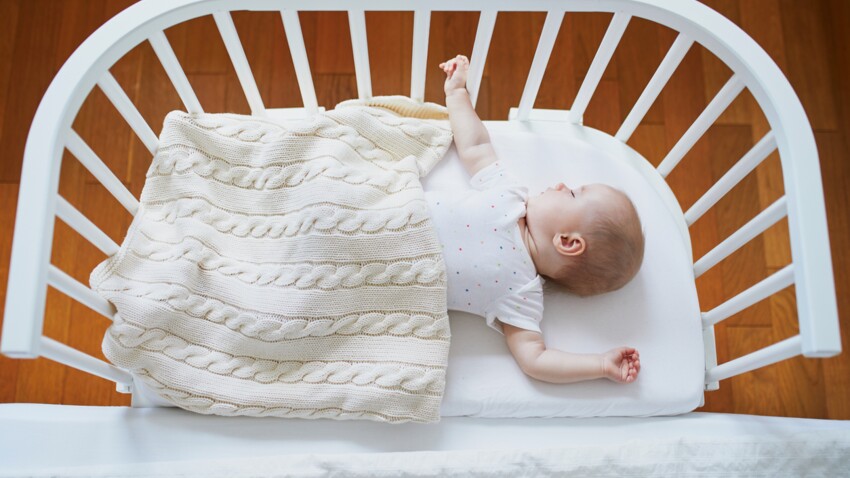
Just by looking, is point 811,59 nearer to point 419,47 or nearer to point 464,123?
point 464,123

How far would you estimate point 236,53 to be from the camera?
3.09 ft

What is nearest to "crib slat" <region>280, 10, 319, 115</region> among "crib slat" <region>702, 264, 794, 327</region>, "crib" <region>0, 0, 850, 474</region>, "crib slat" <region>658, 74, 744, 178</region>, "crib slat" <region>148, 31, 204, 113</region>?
"crib" <region>0, 0, 850, 474</region>

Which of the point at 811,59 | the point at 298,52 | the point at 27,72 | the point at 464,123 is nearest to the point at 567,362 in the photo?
the point at 464,123

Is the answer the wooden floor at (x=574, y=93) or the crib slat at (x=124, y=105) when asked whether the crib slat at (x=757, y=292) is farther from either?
the crib slat at (x=124, y=105)

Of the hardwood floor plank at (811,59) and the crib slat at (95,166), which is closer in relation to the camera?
the crib slat at (95,166)

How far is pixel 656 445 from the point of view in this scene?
965 mm

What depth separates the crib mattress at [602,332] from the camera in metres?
1.02

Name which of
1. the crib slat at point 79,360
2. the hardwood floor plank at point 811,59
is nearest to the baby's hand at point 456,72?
the crib slat at point 79,360

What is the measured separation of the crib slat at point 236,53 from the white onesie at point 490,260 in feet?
1.12

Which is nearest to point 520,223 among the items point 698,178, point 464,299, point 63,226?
point 464,299

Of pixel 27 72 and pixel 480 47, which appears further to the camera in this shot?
pixel 27 72

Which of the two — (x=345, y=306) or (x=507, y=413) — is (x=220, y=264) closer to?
(x=345, y=306)

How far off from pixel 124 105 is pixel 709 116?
885 millimetres

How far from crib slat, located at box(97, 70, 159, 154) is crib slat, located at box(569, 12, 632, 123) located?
0.70 metres
